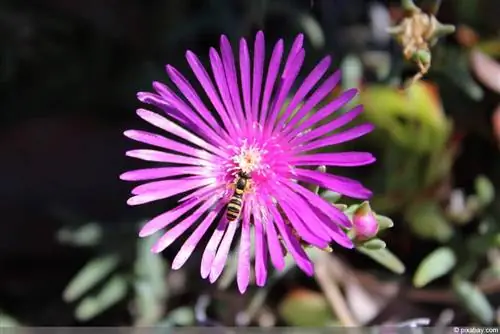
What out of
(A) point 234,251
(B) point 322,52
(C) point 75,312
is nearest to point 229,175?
(A) point 234,251

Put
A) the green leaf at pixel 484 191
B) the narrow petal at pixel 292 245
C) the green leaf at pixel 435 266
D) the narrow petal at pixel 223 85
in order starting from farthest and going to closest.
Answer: the green leaf at pixel 484 191 < the green leaf at pixel 435 266 < the narrow petal at pixel 223 85 < the narrow petal at pixel 292 245

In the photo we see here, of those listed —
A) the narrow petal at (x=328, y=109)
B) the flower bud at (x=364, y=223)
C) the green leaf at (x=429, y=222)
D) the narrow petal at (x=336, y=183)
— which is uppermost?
the narrow petal at (x=328, y=109)

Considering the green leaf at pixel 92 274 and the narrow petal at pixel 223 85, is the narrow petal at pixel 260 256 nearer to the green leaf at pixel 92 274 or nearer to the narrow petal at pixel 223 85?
the narrow petal at pixel 223 85

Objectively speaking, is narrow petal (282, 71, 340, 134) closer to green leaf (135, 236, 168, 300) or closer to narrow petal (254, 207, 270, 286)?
narrow petal (254, 207, 270, 286)

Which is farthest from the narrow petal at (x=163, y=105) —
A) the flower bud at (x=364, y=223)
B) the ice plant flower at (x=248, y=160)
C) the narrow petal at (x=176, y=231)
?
the flower bud at (x=364, y=223)

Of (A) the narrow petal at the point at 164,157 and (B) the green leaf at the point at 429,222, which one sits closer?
(A) the narrow petal at the point at 164,157

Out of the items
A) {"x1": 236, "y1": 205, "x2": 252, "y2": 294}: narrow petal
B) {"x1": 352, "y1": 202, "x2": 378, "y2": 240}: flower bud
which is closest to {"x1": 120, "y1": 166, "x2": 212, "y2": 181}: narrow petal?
{"x1": 236, "y1": 205, "x2": 252, "y2": 294}: narrow petal
